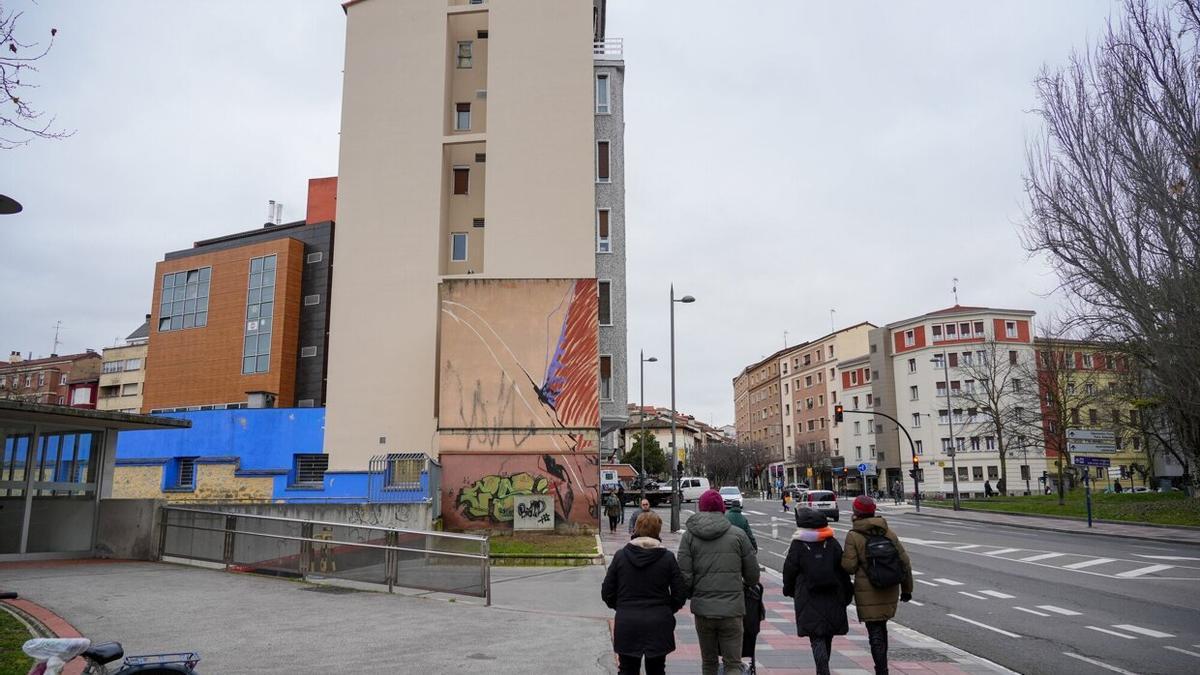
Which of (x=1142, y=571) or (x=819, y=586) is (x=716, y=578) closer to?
(x=819, y=586)

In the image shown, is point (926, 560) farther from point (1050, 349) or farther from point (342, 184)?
point (1050, 349)

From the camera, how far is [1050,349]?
4519 centimetres

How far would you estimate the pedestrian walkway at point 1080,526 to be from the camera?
25031 mm

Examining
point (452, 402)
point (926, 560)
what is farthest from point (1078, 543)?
point (452, 402)

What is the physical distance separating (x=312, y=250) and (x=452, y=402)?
2317 cm

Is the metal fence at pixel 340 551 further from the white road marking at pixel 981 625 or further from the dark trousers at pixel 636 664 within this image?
the white road marking at pixel 981 625

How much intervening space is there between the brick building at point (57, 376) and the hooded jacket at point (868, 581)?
3394 inches

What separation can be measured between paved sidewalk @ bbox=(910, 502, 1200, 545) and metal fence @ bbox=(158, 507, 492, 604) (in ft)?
74.6

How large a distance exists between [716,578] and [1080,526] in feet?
101

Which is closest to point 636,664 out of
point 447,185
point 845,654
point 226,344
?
point 845,654

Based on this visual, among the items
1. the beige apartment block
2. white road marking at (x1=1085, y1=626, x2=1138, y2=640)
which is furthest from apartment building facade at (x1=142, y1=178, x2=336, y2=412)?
white road marking at (x1=1085, y1=626, x2=1138, y2=640)

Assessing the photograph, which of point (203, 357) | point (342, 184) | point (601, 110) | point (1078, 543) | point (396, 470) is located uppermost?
point (601, 110)

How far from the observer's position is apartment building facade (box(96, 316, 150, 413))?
6994cm

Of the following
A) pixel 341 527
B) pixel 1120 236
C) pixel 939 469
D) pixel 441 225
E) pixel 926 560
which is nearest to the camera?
pixel 341 527
